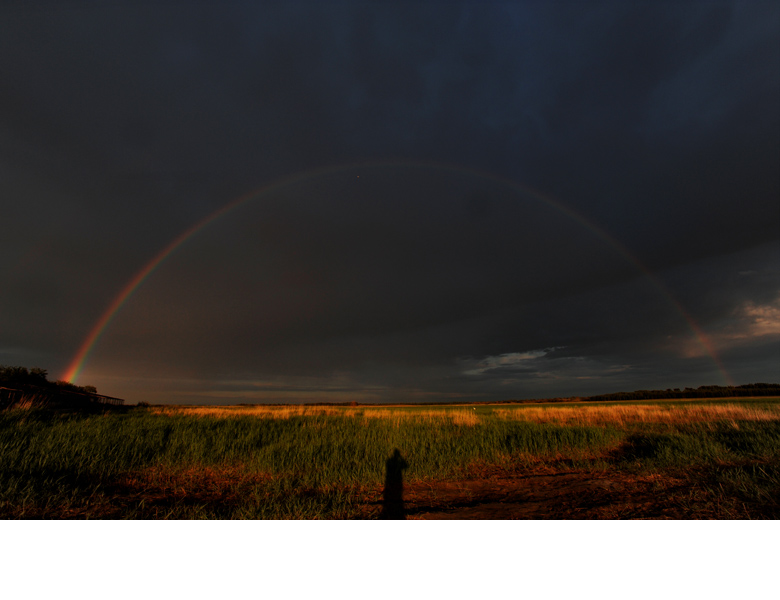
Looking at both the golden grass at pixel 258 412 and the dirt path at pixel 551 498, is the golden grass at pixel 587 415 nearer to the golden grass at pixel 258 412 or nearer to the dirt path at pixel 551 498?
the golden grass at pixel 258 412

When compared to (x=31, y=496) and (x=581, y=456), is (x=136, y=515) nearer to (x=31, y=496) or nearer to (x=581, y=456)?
(x=31, y=496)

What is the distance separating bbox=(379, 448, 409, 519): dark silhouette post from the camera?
19.8 ft

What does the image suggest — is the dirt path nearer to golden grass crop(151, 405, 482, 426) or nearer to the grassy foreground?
the grassy foreground

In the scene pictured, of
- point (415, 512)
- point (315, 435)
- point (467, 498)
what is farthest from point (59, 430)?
point (467, 498)

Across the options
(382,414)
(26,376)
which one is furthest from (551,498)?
(26,376)

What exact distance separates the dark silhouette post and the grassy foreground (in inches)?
7.1

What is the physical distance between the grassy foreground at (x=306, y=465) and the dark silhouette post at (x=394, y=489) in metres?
0.18

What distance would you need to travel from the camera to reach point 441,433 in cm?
1325

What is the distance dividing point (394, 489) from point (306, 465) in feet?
8.45

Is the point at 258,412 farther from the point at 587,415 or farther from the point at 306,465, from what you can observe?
the point at 587,415

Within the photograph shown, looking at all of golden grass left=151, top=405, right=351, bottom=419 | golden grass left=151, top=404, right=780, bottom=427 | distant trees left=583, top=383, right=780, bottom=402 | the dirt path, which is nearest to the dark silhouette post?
the dirt path

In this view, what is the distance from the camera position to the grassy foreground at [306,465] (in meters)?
5.89

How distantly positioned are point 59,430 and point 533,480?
42.0ft

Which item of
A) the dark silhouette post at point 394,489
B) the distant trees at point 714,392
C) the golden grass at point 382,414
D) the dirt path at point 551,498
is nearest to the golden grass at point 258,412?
the golden grass at point 382,414
